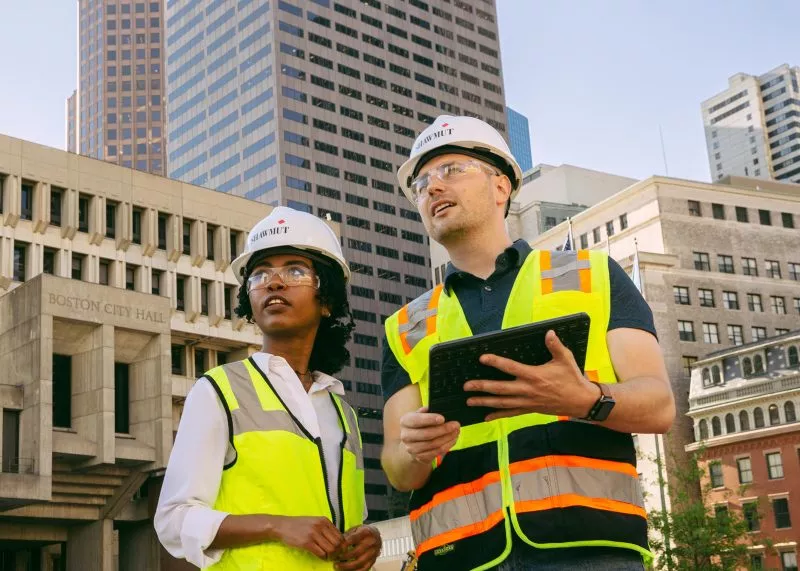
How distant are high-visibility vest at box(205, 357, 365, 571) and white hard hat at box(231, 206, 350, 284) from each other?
804mm

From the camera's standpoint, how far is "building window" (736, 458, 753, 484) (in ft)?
220

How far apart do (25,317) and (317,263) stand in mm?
42749

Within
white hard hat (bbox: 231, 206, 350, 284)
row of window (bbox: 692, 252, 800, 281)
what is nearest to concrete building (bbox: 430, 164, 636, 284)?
row of window (bbox: 692, 252, 800, 281)

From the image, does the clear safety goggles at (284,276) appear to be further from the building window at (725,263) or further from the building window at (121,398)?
the building window at (725,263)

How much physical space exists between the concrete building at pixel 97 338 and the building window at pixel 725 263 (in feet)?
130

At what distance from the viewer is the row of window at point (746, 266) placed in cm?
8450

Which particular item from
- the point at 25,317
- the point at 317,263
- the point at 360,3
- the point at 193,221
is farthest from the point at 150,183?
the point at 360,3

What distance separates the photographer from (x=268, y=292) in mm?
5977

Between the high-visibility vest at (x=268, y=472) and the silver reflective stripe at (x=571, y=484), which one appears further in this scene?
the high-visibility vest at (x=268, y=472)

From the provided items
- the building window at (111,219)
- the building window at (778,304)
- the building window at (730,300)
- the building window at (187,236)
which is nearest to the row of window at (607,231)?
the building window at (730,300)

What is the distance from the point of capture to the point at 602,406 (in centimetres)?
430

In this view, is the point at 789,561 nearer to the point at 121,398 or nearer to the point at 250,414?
the point at 121,398

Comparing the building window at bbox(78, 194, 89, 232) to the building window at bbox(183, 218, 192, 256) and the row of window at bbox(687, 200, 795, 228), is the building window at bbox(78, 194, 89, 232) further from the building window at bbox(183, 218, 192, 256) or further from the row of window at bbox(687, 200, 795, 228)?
the row of window at bbox(687, 200, 795, 228)

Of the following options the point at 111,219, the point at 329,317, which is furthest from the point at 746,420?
the point at 329,317
